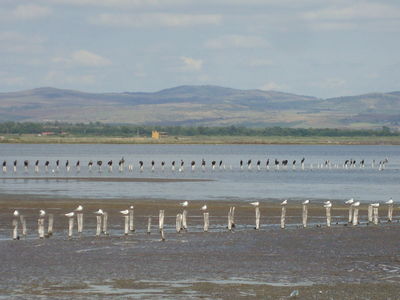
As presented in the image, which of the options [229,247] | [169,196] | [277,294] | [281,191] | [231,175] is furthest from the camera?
[231,175]

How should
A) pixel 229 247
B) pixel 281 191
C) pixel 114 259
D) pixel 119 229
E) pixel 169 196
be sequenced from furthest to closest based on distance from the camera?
pixel 281 191 → pixel 169 196 → pixel 119 229 → pixel 229 247 → pixel 114 259

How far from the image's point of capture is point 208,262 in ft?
103

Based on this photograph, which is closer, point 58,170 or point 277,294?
point 277,294

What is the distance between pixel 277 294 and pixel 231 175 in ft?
229

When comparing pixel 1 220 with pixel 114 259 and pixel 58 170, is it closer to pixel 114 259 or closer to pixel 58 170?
pixel 114 259

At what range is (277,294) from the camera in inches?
1021

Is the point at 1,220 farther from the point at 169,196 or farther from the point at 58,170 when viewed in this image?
the point at 58,170

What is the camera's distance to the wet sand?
26.5m

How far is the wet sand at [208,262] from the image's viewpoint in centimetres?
2653

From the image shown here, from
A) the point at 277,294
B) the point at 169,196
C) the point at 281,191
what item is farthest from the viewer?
the point at 281,191

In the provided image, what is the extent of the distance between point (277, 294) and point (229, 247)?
9257 mm

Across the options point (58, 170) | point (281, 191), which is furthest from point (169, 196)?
point (58, 170)

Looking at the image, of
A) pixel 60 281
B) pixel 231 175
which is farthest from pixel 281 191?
pixel 60 281

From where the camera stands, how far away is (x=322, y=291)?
26.3 meters
